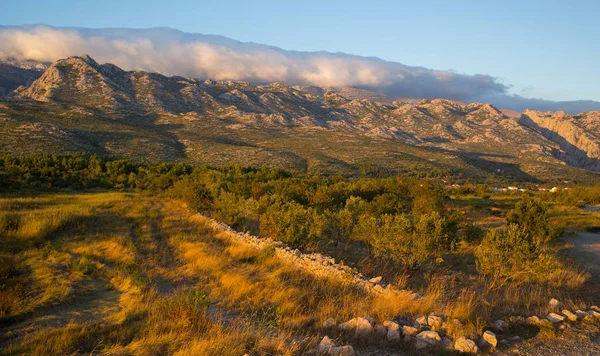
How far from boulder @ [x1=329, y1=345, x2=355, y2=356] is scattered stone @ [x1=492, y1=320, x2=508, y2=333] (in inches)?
133

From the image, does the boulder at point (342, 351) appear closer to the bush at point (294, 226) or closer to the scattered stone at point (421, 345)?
the scattered stone at point (421, 345)

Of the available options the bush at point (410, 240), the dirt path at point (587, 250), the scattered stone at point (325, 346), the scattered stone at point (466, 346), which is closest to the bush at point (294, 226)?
the bush at point (410, 240)

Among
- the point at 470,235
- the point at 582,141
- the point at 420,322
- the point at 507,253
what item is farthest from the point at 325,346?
the point at 582,141

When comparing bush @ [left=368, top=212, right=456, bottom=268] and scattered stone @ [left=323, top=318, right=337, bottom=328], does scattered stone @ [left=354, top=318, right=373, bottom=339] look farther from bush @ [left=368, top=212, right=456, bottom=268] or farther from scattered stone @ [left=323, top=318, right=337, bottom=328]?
bush @ [left=368, top=212, right=456, bottom=268]

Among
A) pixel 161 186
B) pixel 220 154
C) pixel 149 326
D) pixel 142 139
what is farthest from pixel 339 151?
pixel 149 326

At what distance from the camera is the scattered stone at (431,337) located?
6.49 meters

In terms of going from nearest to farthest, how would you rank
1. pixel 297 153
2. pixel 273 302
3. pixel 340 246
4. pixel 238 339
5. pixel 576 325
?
1. pixel 238 339
2. pixel 576 325
3. pixel 273 302
4. pixel 340 246
5. pixel 297 153

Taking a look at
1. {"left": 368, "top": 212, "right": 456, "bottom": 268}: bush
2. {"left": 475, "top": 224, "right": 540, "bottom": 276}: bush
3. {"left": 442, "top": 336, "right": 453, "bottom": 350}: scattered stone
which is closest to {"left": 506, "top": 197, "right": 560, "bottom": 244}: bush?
{"left": 475, "top": 224, "right": 540, "bottom": 276}: bush

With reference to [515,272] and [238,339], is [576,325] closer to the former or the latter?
[515,272]

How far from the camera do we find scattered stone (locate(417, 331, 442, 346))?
255 inches

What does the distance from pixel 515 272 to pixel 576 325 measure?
5476mm

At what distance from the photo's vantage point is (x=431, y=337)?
6.56 metres

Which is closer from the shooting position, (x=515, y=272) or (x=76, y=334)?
(x=76, y=334)

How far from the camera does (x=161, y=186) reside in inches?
1511
